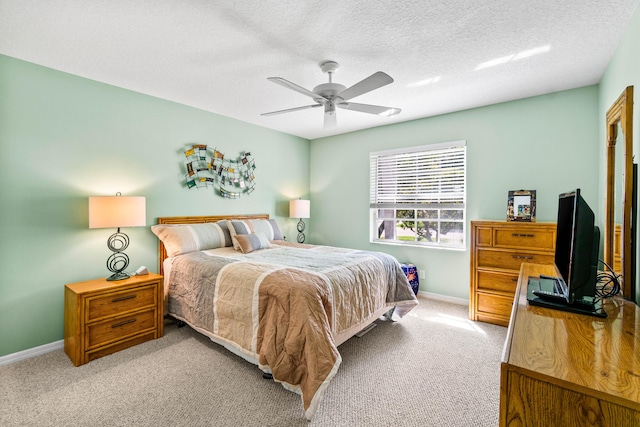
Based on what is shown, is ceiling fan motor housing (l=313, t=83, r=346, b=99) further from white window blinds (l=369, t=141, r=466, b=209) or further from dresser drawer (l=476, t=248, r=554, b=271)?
dresser drawer (l=476, t=248, r=554, b=271)

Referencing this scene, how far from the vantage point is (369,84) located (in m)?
2.16

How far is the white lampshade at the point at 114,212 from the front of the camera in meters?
2.50

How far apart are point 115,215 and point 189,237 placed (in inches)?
31.8

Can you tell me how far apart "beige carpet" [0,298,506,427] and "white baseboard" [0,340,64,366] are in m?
0.08

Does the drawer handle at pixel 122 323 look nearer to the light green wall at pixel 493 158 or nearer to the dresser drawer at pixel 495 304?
the light green wall at pixel 493 158

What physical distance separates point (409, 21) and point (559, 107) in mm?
2336

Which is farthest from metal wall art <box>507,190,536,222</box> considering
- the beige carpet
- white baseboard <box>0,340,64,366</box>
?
white baseboard <box>0,340,64,366</box>

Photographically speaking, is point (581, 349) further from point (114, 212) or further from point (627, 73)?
point (114, 212)

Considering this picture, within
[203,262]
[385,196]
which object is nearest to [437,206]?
[385,196]

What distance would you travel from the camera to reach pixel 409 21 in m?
1.93

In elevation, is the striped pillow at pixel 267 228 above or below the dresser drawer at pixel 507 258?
above

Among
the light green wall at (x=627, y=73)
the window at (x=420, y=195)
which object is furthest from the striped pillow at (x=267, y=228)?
the light green wall at (x=627, y=73)

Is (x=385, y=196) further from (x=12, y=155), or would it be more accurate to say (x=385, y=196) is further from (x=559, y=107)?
(x=12, y=155)

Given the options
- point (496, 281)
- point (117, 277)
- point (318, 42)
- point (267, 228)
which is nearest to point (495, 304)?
point (496, 281)
